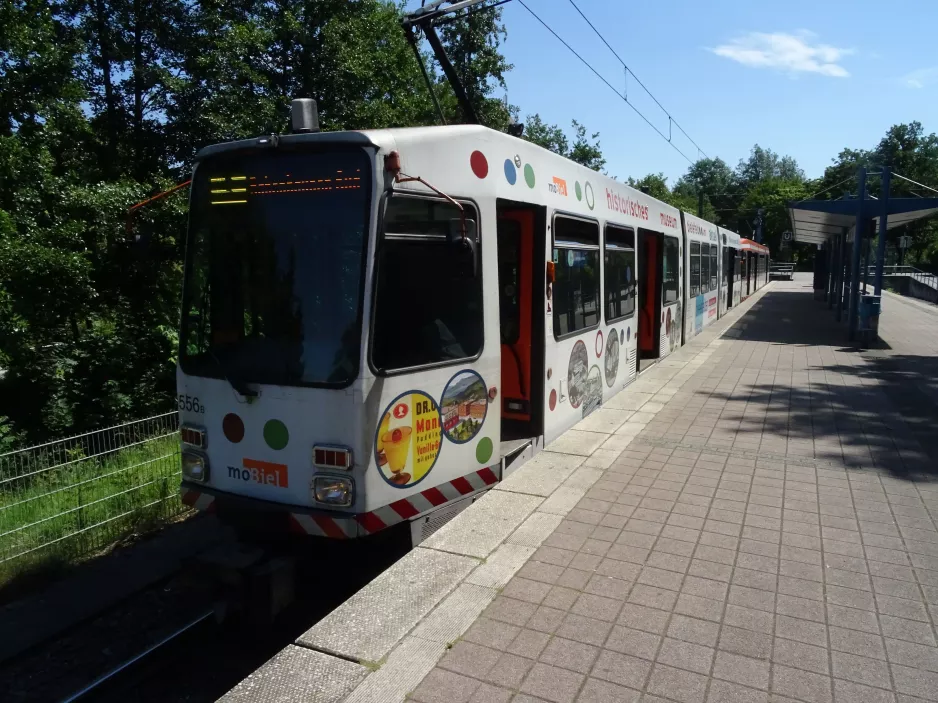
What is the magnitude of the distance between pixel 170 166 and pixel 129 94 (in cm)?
180

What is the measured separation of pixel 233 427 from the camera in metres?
4.49

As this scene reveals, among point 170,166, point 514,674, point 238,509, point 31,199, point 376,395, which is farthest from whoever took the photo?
point 170,166

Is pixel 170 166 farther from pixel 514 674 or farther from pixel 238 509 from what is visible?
pixel 514 674

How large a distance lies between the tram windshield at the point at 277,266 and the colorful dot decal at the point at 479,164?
1113mm

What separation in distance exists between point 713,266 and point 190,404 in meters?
16.9

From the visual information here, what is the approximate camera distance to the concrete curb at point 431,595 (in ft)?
9.86

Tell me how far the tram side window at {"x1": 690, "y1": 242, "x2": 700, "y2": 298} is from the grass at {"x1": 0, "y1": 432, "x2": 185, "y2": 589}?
11634 mm

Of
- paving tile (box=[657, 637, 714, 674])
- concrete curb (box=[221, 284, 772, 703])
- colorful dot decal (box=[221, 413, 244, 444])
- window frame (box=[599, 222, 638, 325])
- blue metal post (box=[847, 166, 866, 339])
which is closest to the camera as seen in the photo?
concrete curb (box=[221, 284, 772, 703])

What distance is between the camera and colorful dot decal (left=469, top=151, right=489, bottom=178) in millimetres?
4922

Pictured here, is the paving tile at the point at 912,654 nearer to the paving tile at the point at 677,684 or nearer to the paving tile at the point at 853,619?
the paving tile at the point at 853,619

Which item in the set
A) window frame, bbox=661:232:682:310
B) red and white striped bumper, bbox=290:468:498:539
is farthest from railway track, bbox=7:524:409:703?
window frame, bbox=661:232:682:310

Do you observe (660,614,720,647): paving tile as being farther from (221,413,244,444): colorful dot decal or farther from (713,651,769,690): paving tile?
(221,413,244,444): colorful dot decal

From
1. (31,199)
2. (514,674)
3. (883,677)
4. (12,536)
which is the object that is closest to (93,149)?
(31,199)

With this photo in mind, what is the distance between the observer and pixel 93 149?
1390cm
